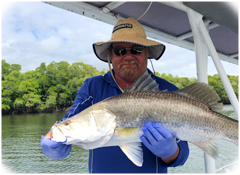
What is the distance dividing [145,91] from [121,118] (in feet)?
1.22

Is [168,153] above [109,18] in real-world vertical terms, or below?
below

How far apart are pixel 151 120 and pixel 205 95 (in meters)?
0.62

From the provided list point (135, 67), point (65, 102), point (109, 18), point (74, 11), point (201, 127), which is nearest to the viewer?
point (201, 127)

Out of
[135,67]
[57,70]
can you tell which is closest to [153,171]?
Answer: [135,67]

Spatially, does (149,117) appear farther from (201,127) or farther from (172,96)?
→ (201,127)

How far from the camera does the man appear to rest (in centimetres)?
211

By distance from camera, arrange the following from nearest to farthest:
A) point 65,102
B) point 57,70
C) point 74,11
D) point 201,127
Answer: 1. point 201,127
2. point 74,11
3. point 65,102
4. point 57,70

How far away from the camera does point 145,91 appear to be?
Answer: 2.11 metres

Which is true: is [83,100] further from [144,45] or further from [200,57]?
[200,57]

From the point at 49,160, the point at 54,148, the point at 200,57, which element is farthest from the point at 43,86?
the point at 54,148

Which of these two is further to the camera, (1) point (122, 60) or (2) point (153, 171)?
(1) point (122, 60)

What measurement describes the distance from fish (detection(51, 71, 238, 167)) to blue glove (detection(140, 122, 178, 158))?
0.06 m

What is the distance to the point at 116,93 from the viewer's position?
8.74 feet

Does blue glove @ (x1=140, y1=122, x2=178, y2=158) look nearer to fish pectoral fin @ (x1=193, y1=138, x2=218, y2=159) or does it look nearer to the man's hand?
the man's hand
